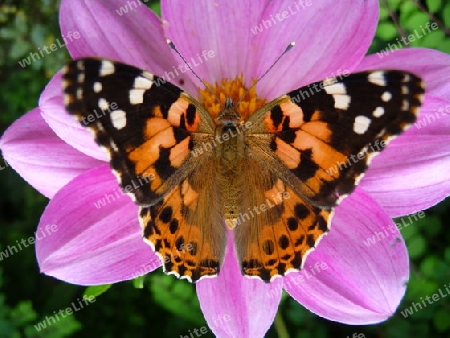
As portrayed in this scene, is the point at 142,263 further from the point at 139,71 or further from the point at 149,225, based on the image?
the point at 139,71

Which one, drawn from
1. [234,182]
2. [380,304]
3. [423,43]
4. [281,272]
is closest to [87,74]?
[234,182]

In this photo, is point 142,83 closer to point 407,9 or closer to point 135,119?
point 135,119

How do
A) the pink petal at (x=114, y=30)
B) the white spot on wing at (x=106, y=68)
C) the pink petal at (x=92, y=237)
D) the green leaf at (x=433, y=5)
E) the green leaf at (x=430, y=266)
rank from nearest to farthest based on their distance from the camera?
1. the white spot on wing at (x=106, y=68)
2. the pink petal at (x=92, y=237)
3. the pink petal at (x=114, y=30)
4. the green leaf at (x=433, y=5)
5. the green leaf at (x=430, y=266)

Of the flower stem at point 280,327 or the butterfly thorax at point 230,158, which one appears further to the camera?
the flower stem at point 280,327

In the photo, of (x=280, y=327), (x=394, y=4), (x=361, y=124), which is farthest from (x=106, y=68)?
(x=280, y=327)

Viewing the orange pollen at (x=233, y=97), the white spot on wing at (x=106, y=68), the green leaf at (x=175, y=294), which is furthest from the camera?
the green leaf at (x=175, y=294)

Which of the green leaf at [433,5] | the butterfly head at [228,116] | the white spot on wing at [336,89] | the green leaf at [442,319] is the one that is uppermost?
the butterfly head at [228,116]

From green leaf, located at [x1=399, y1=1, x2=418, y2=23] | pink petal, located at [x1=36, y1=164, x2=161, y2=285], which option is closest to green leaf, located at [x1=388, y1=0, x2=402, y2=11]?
green leaf, located at [x1=399, y1=1, x2=418, y2=23]

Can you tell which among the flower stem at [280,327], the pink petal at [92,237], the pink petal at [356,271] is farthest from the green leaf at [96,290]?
the flower stem at [280,327]

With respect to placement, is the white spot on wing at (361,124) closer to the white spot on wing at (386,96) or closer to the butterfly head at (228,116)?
the white spot on wing at (386,96)
